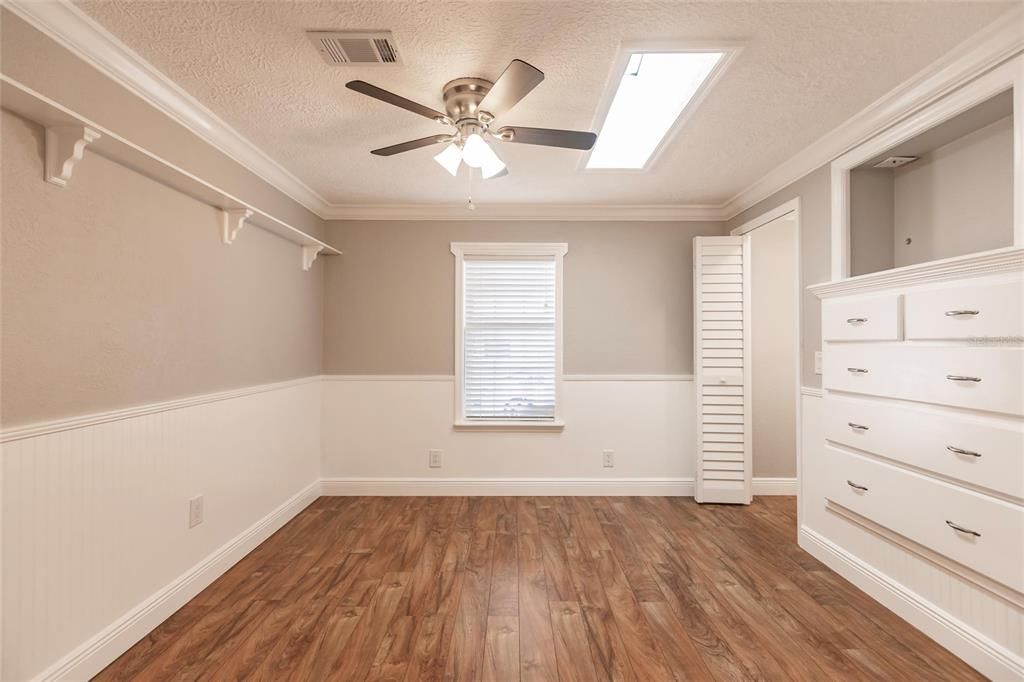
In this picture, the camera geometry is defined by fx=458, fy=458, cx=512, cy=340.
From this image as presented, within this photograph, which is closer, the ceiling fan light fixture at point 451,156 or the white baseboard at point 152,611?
the white baseboard at point 152,611

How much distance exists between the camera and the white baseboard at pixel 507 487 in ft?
12.9

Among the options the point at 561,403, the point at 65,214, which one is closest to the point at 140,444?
the point at 65,214

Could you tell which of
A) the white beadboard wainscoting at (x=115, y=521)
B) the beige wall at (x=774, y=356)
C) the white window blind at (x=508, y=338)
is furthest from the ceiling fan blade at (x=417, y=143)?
the beige wall at (x=774, y=356)

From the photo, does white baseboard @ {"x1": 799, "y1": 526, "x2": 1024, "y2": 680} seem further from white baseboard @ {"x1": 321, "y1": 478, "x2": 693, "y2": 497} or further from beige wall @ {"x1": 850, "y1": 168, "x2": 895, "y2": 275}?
beige wall @ {"x1": 850, "y1": 168, "x2": 895, "y2": 275}

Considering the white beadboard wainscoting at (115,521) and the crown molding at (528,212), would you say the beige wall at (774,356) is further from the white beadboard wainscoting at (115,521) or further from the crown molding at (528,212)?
the white beadboard wainscoting at (115,521)

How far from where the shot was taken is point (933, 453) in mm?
1974

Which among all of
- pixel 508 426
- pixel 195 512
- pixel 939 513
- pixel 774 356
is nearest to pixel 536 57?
pixel 939 513

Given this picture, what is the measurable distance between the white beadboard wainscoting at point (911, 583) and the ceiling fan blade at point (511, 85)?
8.02 feet

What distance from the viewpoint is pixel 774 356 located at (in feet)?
13.6

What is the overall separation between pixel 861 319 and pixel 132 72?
354 centimetres

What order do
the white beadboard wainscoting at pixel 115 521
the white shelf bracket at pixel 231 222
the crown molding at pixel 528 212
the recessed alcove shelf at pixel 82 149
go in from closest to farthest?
the recessed alcove shelf at pixel 82 149
the white beadboard wainscoting at pixel 115 521
the white shelf bracket at pixel 231 222
the crown molding at pixel 528 212

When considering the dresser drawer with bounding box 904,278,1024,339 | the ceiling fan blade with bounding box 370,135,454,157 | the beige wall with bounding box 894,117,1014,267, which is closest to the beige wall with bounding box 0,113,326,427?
the ceiling fan blade with bounding box 370,135,454,157

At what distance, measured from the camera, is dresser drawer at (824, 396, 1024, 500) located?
1684 millimetres

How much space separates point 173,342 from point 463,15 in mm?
1945
